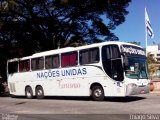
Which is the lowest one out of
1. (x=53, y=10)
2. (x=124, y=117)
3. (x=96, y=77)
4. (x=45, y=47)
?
(x=124, y=117)

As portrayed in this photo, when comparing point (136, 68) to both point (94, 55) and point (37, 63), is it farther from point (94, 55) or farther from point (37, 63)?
point (37, 63)

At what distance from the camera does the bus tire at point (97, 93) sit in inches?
841

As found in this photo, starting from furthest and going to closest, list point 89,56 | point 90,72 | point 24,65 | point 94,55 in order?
point 24,65 → point 89,56 → point 90,72 → point 94,55

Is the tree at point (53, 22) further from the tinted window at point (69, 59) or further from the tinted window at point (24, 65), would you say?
the tinted window at point (69, 59)

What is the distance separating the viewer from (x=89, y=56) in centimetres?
2200

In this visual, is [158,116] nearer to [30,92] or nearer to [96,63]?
[96,63]

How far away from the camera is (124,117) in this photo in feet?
44.4

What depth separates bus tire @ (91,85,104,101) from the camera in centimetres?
2136

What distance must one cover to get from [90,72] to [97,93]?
1229 mm

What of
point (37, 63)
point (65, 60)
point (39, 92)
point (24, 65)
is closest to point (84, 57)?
point (65, 60)

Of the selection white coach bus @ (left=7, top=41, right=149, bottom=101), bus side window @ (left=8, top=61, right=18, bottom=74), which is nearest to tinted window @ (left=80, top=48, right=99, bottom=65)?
white coach bus @ (left=7, top=41, right=149, bottom=101)

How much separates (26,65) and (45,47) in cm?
1052

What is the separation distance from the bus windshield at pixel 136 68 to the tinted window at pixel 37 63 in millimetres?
7556

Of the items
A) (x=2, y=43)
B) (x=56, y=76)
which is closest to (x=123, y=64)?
(x=56, y=76)
